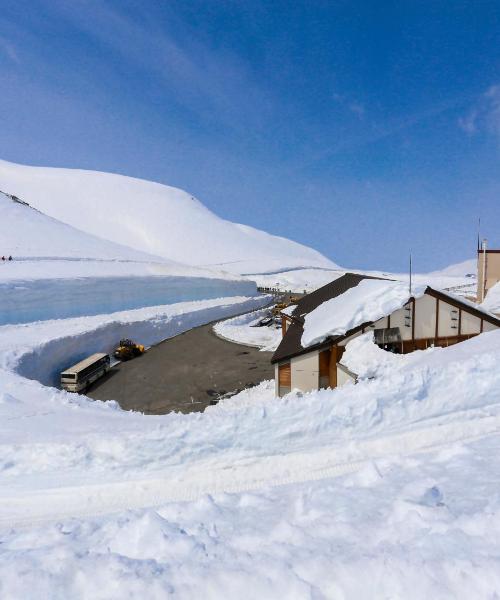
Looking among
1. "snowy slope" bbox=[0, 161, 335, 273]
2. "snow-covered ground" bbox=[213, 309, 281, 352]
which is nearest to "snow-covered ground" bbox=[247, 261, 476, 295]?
"snowy slope" bbox=[0, 161, 335, 273]

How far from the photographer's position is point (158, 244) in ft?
454

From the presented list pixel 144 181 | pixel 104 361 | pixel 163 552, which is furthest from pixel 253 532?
pixel 144 181

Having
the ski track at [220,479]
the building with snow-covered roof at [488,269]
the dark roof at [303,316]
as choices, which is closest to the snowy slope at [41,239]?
the dark roof at [303,316]

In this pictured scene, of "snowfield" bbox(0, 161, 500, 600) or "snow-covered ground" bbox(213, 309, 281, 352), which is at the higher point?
"snowfield" bbox(0, 161, 500, 600)

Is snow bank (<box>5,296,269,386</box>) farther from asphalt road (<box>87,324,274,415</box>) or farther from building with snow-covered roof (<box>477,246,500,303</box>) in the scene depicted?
building with snow-covered roof (<box>477,246,500,303</box>)

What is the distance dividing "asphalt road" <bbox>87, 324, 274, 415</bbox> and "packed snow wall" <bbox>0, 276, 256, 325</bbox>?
9672 mm

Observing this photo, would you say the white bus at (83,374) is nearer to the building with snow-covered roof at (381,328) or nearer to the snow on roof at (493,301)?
the building with snow-covered roof at (381,328)

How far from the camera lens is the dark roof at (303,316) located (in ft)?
49.3

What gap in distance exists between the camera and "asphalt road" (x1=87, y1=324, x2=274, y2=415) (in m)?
17.6

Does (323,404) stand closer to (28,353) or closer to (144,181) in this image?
(28,353)

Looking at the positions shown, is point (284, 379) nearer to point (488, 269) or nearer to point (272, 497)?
point (272, 497)

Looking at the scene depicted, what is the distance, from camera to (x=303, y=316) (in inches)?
802

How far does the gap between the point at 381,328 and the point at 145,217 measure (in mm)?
148377

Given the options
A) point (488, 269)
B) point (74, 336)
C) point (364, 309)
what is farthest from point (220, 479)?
point (488, 269)
